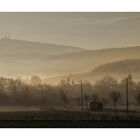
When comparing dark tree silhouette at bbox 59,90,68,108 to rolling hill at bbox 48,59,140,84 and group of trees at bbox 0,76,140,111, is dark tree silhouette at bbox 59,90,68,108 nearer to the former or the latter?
group of trees at bbox 0,76,140,111

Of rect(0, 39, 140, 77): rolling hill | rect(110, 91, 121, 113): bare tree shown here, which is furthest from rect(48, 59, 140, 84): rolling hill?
rect(110, 91, 121, 113): bare tree

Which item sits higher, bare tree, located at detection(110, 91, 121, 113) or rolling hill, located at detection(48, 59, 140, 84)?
rolling hill, located at detection(48, 59, 140, 84)

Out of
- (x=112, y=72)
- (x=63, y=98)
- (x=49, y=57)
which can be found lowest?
(x=63, y=98)

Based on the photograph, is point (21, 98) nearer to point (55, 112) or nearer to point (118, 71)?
point (55, 112)

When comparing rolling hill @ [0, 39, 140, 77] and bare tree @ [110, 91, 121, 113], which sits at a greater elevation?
rolling hill @ [0, 39, 140, 77]

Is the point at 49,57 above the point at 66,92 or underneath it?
above

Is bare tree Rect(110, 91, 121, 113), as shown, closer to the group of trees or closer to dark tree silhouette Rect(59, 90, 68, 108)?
the group of trees

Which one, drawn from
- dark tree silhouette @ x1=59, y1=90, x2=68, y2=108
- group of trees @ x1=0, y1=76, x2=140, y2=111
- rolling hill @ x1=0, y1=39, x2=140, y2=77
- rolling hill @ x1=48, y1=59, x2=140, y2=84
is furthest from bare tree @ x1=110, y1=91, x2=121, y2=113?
dark tree silhouette @ x1=59, y1=90, x2=68, y2=108

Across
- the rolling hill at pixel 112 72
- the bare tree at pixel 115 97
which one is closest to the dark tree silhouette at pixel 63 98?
the rolling hill at pixel 112 72

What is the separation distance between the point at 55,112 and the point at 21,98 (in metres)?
0.33

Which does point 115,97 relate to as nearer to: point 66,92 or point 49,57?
point 66,92

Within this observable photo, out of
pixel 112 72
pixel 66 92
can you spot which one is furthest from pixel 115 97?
pixel 66 92

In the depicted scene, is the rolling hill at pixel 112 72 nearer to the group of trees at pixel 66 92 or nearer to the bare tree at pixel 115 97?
the group of trees at pixel 66 92

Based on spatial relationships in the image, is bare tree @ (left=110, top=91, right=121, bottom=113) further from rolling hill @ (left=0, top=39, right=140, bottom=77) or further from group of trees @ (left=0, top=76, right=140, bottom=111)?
rolling hill @ (left=0, top=39, right=140, bottom=77)
